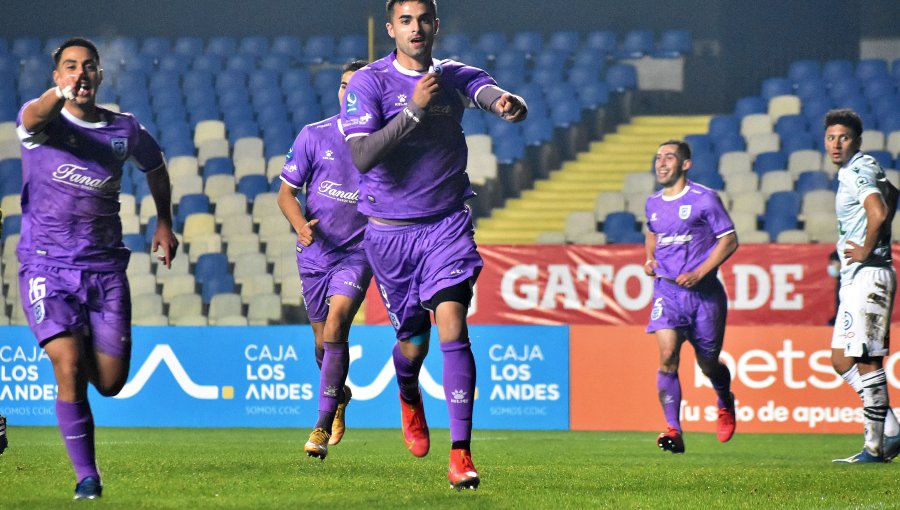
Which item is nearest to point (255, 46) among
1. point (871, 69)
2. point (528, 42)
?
point (528, 42)

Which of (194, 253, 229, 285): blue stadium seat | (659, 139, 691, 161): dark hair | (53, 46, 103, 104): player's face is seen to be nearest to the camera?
(53, 46, 103, 104): player's face

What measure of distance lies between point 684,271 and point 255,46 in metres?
13.9

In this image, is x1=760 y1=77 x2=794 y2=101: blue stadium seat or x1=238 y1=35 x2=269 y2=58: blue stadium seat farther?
x1=238 y1=35 x2=269 y2=58: blue stadium seat

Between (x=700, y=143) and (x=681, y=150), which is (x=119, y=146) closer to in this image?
(x=681, y=150)

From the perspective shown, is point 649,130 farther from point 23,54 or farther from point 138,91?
point 23,54

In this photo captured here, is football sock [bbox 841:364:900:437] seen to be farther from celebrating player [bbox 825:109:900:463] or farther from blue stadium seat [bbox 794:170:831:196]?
blue stadium seat [bbox 794:170:831:196]

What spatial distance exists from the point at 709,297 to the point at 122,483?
17.3 ft

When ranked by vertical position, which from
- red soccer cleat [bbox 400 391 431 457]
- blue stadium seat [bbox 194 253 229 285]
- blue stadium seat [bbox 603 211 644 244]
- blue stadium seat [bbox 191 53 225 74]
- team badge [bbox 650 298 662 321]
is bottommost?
red soccer cleat [bbox 400 391 431 457]

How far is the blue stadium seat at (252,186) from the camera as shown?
1842cm

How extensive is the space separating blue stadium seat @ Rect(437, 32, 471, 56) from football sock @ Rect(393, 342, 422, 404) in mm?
14613

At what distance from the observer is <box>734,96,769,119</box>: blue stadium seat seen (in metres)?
20.0

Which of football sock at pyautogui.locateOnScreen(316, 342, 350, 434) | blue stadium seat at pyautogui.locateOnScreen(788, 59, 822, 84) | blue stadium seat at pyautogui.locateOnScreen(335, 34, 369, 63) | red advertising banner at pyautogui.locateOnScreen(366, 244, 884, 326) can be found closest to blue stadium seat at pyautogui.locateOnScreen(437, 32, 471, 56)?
blue stadium seat at pyautogui.locateOnScreen(335, 34, 369, 63)

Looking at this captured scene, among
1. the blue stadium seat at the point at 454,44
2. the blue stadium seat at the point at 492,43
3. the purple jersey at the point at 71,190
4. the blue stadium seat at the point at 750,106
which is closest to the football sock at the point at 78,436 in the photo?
the purple jersey at the point at 71,190

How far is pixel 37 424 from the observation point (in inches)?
539
